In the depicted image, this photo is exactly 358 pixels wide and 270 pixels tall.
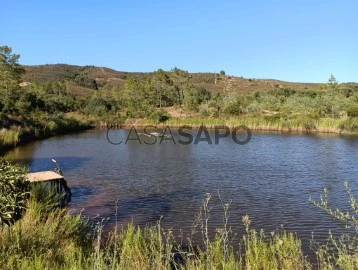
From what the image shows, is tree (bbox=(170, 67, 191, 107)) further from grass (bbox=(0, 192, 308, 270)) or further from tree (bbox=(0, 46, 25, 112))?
grass (bbox=(0, 192, 308, 270))

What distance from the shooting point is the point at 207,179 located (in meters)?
18.8

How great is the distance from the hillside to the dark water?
78.5 meters

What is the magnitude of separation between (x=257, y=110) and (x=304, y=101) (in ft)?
27.8

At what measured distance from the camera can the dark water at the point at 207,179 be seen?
12.4 meters

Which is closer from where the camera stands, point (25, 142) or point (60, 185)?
point (60, 185)

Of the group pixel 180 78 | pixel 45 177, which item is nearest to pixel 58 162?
pixel 45 177

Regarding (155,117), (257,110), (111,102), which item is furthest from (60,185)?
(111,102)

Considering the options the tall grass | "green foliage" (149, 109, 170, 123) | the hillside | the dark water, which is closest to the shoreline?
the tall grass

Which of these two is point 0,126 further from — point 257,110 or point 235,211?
point 257,110

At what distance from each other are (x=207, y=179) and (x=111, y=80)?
129 metres

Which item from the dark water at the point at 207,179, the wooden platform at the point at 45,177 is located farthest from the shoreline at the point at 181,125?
the wooden platform at the point at 45,177

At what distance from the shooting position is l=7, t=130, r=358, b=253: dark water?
40.7 feet

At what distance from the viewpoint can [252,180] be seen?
18312 millimetres

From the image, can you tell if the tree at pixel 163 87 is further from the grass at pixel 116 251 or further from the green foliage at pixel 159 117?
the grass at pixel 116 251
